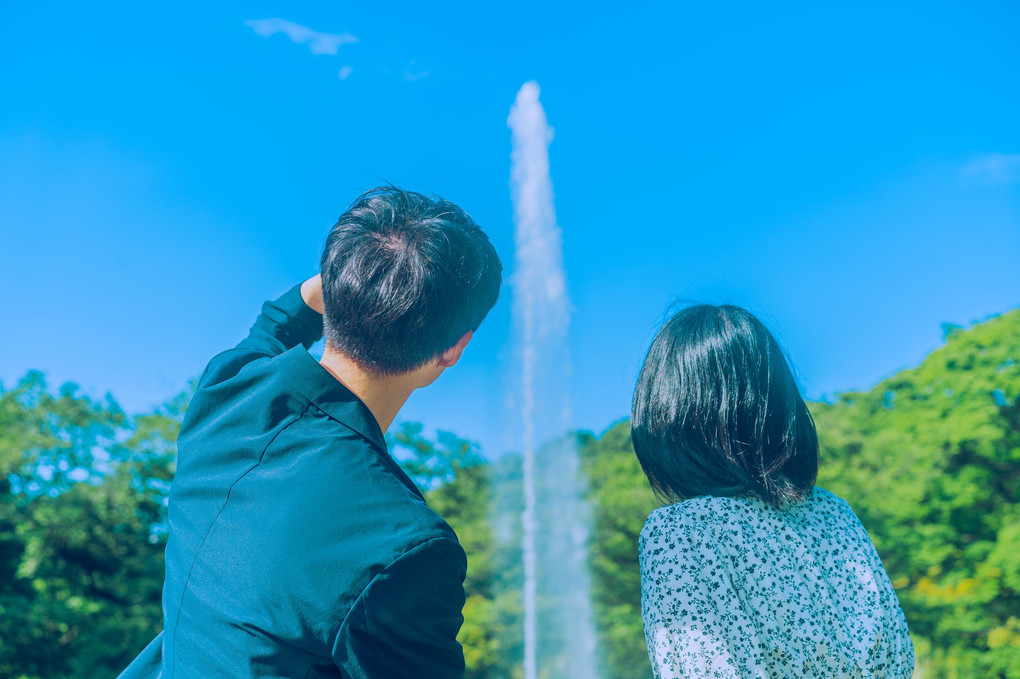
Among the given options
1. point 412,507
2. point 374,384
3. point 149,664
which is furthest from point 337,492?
point 149,664

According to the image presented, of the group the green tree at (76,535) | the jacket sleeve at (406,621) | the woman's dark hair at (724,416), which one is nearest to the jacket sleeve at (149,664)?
the jacket sleeve at (406,621)

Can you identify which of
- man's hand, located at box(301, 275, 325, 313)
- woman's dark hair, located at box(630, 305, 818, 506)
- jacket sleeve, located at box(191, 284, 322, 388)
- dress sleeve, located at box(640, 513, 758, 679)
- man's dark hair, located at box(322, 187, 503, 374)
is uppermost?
Result: man's hand, located at box(301, 275, 325, 313)

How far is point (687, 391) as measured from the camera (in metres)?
1.48

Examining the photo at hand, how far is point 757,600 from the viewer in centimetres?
132

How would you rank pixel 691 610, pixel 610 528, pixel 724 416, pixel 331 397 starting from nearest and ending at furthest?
pixel 331 397 → pixel 691 610 → pixel 724 416 → pixel 610 528

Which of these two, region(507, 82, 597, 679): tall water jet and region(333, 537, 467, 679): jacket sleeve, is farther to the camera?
region(507, 82, 597, 679): tall water jet

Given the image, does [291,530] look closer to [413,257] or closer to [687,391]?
[413,257]

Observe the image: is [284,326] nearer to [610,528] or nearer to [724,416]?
[724,416]

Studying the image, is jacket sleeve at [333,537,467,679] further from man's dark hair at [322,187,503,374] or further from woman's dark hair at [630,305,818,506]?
woman's dark hair at [630,305,818,506]

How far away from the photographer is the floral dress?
1281 millimetres

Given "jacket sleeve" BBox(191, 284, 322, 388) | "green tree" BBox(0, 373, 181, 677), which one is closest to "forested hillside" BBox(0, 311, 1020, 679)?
"green tree" BBox(0, 373, 181, 677)

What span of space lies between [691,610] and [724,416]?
368mm

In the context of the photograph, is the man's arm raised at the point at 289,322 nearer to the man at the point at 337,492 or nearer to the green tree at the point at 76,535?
the man at the point at 337,492

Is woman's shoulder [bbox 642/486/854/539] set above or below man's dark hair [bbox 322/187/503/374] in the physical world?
below
